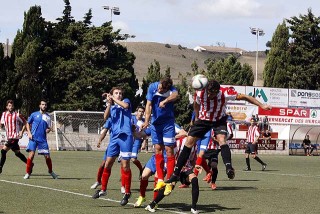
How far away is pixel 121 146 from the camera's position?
43.5 ft

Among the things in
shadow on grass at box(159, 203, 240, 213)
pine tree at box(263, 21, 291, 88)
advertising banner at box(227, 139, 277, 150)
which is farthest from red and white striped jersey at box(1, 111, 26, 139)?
pine tree at box(263, 21, 291, 88)

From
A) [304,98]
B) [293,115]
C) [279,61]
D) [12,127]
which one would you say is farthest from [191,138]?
[279,61]

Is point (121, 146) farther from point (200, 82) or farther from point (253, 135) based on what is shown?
point (253, 135)

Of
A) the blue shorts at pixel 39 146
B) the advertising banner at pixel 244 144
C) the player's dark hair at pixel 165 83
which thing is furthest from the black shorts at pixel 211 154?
the advertising banner at pixel 244 144

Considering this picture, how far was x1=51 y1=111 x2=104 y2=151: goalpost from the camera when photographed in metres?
46.8

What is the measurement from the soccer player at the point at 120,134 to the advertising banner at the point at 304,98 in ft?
169

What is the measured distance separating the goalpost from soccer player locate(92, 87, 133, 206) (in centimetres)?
3299

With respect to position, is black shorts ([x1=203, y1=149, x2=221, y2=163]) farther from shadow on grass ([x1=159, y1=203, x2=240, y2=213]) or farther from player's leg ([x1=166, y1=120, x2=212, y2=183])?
player's leg ([x1=166, y1=120, x2=212, y2=183])

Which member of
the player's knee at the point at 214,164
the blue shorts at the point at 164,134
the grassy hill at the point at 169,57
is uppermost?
the grassy hill at the point at 169,57

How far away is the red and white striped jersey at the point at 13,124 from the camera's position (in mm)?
21188

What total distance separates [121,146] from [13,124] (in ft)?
28.7

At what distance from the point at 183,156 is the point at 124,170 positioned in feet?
4.93

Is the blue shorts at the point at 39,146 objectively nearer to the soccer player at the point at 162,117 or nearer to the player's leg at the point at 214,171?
the player's leg at the point at 214,171

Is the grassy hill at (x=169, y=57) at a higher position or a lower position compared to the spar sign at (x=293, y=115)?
higher
